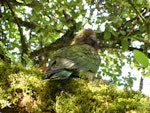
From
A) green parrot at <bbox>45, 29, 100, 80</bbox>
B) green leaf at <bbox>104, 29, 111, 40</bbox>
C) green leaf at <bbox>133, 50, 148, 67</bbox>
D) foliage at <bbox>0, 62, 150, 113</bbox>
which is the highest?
green leaf at <bbox>104, 29, 111, 40</bbox>

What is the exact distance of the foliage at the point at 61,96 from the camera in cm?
200

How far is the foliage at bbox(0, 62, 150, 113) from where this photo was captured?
2.00 m

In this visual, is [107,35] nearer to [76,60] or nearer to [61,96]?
[76,60]

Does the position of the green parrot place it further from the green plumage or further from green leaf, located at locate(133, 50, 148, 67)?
green leaf, located at locate(133, 50, 148, 67)

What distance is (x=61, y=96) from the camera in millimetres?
2152

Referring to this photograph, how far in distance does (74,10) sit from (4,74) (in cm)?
296

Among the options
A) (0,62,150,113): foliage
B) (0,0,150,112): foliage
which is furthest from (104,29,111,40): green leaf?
(0,62,150,113): foliage

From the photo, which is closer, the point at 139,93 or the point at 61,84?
the point at 139,93

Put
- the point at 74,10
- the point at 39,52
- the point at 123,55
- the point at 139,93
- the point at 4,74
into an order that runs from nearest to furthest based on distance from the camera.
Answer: the point at 139,93
the point at 4,74
the point at 74,10
the point at 39,52
the point at 123,55

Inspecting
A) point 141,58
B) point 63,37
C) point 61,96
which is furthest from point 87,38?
point 141,58

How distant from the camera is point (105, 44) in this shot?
22.0 ft

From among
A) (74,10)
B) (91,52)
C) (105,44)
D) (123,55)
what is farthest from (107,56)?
(91,52)

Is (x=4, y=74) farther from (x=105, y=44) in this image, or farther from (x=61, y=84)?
(x=105, y=44)

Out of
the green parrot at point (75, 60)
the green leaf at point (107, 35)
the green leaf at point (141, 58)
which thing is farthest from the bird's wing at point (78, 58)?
the green leaf at point (141, 58)
